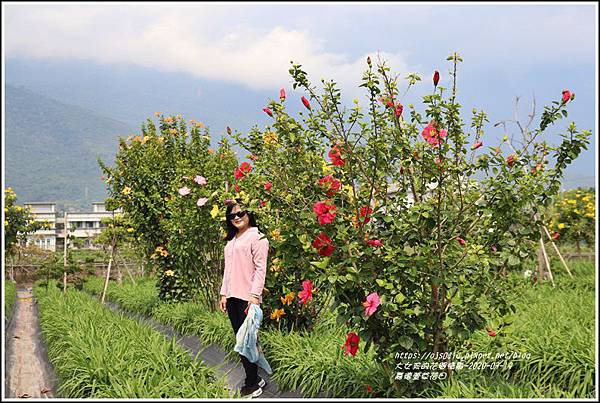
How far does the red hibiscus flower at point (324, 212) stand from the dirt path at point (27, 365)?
9.25ft

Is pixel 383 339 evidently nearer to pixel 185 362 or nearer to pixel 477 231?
pixel 477 231

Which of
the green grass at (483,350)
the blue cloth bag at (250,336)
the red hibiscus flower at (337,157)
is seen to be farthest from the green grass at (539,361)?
the blue cloth bag at (250,336)

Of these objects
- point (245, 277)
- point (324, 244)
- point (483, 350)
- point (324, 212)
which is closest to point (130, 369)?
point (245, 277)

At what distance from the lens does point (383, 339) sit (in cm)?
321

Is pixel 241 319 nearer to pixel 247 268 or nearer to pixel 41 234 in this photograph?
pixel 247 268

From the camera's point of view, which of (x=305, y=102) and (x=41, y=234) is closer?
(x=305, y=102)

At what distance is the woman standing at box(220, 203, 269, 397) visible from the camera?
165 inches

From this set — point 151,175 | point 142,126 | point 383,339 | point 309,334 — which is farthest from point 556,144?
point 142,126

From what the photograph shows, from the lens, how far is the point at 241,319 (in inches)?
169

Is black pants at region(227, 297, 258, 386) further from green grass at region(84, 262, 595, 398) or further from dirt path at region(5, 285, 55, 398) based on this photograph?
dirt path at region(5, 285, 55, 398)

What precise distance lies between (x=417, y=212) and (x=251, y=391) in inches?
76.1

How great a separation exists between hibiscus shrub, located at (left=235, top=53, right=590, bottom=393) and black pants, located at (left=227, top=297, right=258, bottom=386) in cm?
99

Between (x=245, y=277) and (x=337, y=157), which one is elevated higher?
(x=337, y=157)

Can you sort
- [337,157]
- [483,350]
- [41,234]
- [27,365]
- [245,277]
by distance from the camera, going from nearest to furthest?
[337,157], [483,350], [245,277], [27,365], [41,234]
